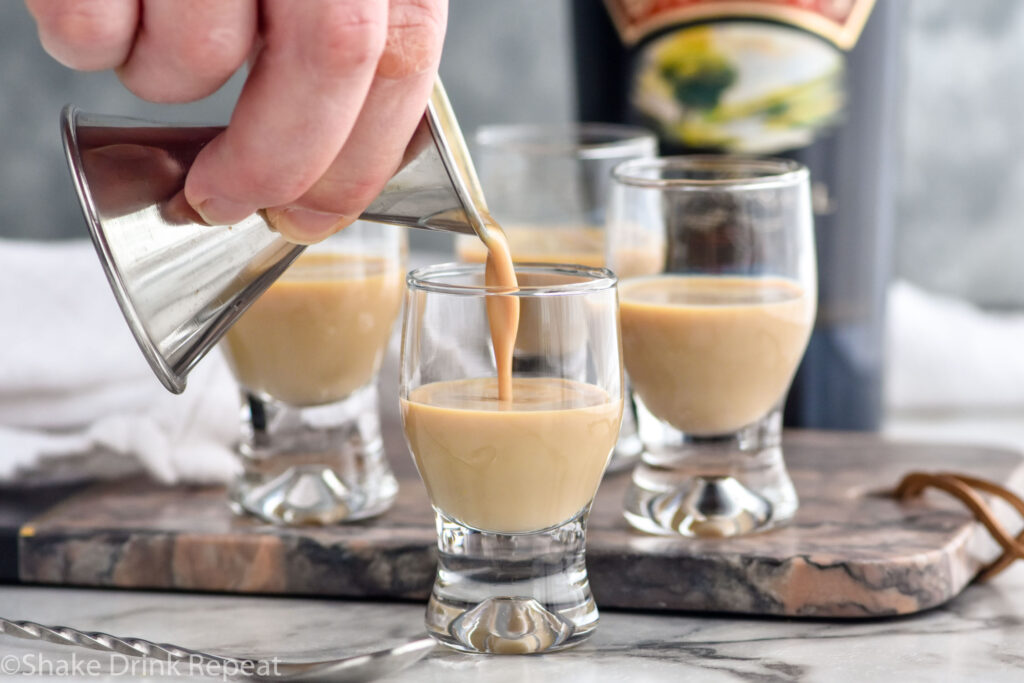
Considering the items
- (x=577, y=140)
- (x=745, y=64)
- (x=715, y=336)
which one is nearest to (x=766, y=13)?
(x=745, y=64)

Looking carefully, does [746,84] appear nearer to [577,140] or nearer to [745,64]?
[745,64]

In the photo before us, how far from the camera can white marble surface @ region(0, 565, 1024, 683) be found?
551mm

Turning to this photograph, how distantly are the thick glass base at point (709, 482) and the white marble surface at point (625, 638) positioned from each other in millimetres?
71

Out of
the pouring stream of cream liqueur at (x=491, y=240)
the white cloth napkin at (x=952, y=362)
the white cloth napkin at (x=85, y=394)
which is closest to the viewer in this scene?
the pouring stream of cream liqueur at (x=491, y=240)

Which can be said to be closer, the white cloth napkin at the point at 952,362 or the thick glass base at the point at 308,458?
the thick glass base at the point at 308,458

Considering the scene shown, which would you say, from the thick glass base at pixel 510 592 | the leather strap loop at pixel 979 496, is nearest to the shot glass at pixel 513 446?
the thick glass base at pixel 510 592

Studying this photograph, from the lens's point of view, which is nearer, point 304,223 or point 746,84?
point 304,223

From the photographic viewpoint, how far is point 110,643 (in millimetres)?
558

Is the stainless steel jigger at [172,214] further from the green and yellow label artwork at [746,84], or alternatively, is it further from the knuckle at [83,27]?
the green and yellow label artwork at [746,84]

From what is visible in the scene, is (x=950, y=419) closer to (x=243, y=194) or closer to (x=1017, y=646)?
(x=1017, y=646)

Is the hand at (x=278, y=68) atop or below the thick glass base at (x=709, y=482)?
atop

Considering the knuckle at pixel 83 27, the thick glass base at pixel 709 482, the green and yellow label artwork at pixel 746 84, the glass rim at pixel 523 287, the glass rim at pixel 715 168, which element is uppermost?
the knuckle at pixel 83 27

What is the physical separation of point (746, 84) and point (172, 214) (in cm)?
43

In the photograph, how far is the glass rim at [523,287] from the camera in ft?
1.79
